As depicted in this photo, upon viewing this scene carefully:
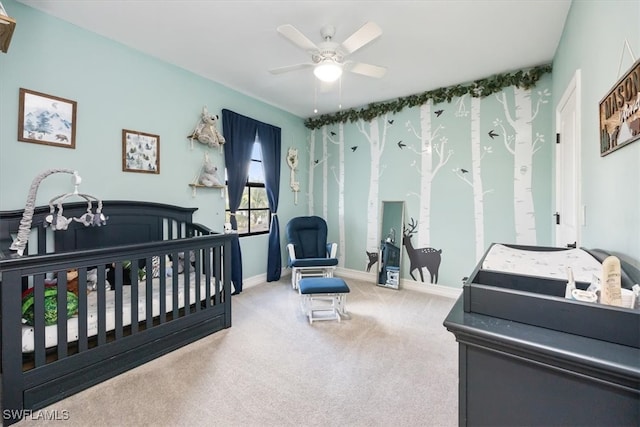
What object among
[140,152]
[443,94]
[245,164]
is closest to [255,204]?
[245,164]

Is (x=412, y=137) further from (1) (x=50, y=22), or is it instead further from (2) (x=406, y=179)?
(1) (x=50, y=22)

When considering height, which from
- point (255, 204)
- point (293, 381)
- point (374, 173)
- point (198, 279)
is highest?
point (374, 173)

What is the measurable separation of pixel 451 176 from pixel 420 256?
111 cm

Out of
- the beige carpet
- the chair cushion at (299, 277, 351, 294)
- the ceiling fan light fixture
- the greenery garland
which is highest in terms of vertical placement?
the greenery garland

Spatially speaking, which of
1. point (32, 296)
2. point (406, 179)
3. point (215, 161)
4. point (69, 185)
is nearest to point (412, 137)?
point (406, 179)

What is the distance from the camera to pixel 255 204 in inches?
Result: 162

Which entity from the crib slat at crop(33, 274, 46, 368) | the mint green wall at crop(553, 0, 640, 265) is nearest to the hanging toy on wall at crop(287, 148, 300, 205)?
the crib slat at crop(33, 274, 46, 368)

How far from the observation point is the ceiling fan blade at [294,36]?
187 cm

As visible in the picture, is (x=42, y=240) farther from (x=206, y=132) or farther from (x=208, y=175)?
(x=206, y=132)

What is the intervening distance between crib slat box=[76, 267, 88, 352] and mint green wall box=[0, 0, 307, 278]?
89cm

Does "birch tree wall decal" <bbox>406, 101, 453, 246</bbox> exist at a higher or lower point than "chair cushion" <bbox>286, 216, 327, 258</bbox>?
higher

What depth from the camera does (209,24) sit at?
2311mm

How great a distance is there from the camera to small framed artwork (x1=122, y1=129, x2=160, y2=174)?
266 centimetres

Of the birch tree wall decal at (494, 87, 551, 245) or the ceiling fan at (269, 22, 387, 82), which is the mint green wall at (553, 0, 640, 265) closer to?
the birch tree wall decal at (494, 87, 551, 245)
